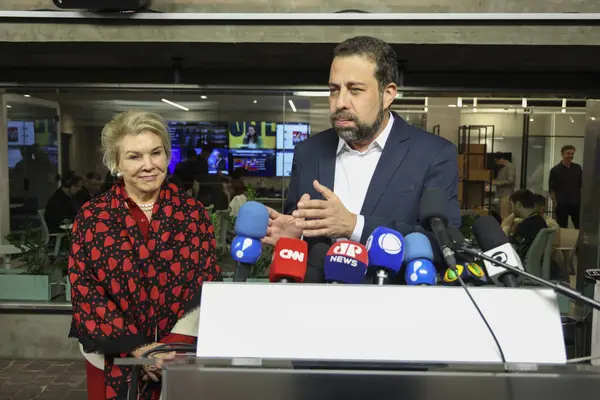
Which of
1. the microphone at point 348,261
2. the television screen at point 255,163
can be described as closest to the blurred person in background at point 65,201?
the television screen at point 255,163

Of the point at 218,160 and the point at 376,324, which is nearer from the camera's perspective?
the point at 376,324

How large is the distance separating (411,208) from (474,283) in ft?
1.40

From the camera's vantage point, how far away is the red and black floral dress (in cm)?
231

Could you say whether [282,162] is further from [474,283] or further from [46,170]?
[474,283]

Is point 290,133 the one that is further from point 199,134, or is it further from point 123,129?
point 123,129

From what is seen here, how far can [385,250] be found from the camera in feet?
4.69

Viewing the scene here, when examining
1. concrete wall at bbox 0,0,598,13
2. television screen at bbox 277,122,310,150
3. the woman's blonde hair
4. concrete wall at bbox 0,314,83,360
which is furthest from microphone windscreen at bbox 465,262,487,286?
concrete wall at bbox 0,314,83,360

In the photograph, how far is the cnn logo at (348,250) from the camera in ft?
4.70

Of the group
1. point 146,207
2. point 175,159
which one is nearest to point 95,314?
point 146,207

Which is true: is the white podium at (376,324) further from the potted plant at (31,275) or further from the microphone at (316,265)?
the potted plant at (31,275)

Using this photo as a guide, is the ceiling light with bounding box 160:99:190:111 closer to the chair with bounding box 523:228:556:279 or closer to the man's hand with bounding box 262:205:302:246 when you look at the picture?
the chair with bounding box 523:228:556:279

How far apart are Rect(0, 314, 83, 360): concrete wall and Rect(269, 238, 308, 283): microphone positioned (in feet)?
16.3

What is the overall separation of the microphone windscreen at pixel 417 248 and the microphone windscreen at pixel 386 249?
49 mm

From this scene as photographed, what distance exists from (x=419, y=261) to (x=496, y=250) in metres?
0.20
